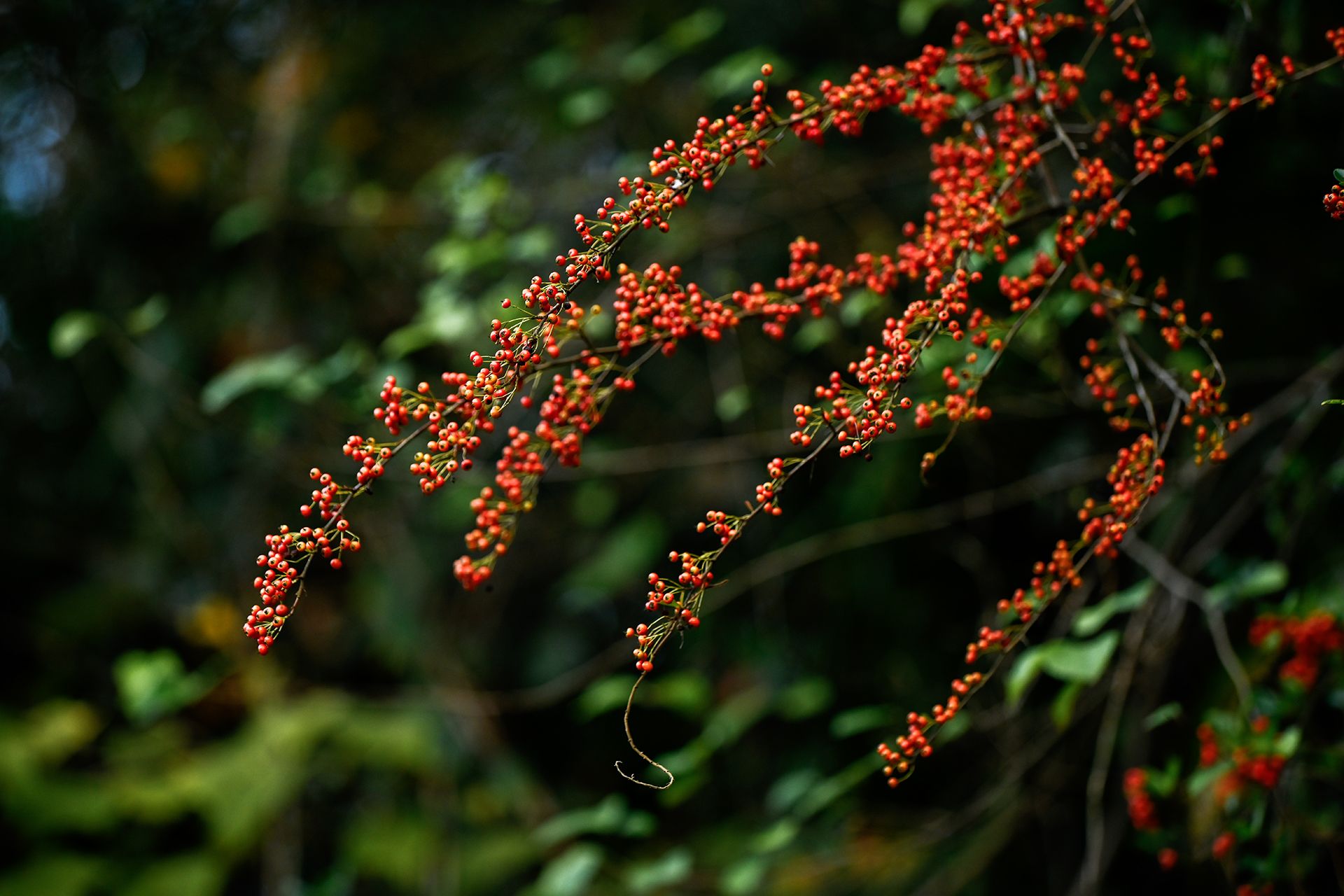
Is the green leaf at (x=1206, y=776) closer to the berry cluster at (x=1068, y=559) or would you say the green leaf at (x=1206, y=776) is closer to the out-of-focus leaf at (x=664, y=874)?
the berry cluster at (x=1068, y=559)

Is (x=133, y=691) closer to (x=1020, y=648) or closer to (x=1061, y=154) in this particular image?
(x=1020, y=648)

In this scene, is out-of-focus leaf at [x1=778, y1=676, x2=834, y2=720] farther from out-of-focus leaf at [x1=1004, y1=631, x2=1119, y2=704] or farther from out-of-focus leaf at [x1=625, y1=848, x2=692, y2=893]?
out-of-focus leaf at [x1=1004, y1=631, x2=1119, y2=704]

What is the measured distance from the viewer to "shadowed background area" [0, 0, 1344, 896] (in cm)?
214

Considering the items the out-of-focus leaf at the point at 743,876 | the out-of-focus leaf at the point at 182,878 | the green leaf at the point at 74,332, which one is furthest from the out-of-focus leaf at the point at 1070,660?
the out-of-focus leaf at the point at 182,878

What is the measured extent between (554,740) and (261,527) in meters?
1.32

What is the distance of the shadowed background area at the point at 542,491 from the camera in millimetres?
2145

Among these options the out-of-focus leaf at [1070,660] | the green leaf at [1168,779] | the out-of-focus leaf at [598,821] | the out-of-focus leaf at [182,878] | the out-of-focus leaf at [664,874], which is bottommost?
the out-of-focus leaf at [182,878]

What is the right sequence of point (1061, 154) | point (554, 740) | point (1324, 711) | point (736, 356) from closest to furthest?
point (1324, 711)
point (1061, 154)
point (736, 356)
point (554, 740)

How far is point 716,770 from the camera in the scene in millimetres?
3299

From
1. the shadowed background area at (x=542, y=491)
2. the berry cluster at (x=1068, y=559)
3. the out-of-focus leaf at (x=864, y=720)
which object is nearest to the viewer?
the berry cluster at (x=1068, y=559)

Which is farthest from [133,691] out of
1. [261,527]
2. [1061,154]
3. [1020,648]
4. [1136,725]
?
[1061,154]

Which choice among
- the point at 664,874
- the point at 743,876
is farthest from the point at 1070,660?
the point at 664,874

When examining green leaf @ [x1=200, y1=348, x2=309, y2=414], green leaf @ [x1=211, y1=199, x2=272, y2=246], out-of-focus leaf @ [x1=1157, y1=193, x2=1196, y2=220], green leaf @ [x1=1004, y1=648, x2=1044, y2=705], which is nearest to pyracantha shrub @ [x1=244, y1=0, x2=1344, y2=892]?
out-of-focus leaf @ [x1=1157, y1=193, x2=1196, y2=220]

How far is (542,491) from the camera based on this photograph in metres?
3.72
